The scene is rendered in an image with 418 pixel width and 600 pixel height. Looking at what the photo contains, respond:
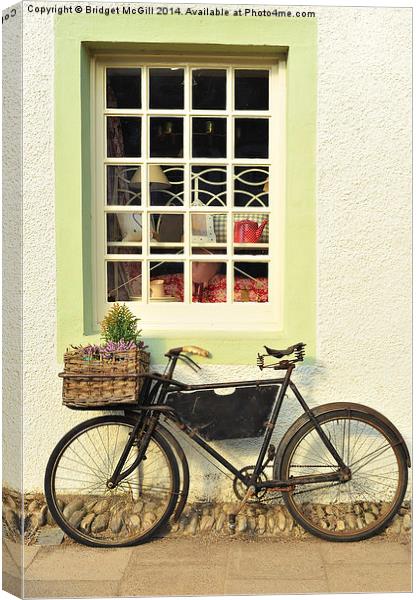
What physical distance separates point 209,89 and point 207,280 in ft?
4.40

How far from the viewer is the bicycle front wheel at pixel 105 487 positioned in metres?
6.12

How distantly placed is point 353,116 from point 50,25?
212 cm

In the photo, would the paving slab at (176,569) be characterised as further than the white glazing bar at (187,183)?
No

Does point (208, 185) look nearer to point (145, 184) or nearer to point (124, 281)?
point (145, 184)

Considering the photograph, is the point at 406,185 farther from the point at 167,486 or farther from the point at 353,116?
the point at 167,486

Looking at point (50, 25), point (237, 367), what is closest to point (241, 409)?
point (237, 367)

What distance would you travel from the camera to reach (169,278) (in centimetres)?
667

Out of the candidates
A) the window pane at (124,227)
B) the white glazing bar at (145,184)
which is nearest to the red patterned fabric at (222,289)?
the white glazing bar at (145,184)

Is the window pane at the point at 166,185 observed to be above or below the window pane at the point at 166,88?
below

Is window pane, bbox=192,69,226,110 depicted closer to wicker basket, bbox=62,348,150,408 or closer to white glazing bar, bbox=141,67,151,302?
white glazing bar, bbox=141,67,151,302

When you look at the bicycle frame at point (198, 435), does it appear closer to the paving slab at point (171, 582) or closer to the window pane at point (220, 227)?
the paving slab at point (171, 582)

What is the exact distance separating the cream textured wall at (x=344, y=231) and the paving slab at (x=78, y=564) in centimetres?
56

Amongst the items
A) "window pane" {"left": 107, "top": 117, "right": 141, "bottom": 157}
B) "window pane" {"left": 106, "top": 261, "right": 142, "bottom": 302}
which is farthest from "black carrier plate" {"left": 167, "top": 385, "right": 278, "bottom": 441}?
"window pane" {"left": 107, "top": 117, "right": 141, "bottom": 157}

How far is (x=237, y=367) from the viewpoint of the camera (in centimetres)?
640
